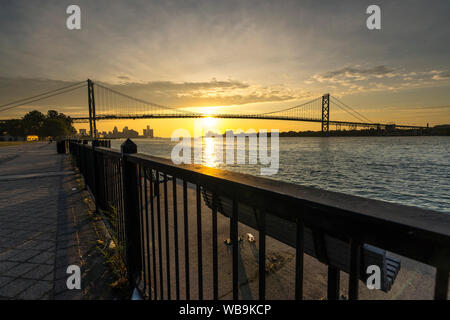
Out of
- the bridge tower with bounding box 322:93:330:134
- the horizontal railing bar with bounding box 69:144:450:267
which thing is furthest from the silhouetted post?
the bridge tower with bounding box 322:93:330:134

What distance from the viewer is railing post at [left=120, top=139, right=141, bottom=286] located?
231 cm

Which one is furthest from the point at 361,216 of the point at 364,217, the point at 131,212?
the point at 131,212

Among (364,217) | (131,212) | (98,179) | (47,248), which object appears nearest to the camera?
(364,217)

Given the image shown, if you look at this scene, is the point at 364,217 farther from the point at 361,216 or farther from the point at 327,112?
the point at 327,112

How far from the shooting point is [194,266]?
2908mm

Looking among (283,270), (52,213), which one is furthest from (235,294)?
(52,213)

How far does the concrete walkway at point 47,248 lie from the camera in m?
2.47

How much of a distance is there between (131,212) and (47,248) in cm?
190

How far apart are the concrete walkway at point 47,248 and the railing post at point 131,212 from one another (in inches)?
13.2

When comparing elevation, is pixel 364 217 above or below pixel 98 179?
above

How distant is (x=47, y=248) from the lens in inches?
131

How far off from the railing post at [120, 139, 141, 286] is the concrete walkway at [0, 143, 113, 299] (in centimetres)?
33

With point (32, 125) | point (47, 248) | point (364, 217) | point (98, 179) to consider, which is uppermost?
point (32, 125)

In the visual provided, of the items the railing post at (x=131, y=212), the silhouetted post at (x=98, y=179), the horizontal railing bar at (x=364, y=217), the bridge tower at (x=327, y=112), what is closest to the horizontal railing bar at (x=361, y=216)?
the horizontal railing bar at (x=364, y=217)
